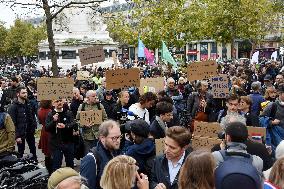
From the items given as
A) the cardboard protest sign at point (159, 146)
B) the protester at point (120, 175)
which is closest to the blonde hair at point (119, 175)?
the protester at point (120, 175)

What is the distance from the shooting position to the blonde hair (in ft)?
13.1

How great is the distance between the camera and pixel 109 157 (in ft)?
17.5

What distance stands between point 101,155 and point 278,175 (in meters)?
1.97

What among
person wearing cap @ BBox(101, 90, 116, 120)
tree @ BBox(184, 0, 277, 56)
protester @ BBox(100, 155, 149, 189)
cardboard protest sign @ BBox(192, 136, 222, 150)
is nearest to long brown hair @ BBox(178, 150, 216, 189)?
protester @ BBox(100, 155, 149, 189)

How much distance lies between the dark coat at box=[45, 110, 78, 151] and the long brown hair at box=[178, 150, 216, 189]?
16.5ft

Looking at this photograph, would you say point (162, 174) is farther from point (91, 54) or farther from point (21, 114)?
point (91, 54)

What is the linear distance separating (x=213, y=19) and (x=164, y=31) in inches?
440

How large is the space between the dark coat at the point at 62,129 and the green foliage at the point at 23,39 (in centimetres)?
5890

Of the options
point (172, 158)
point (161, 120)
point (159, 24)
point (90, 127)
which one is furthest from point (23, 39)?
point (172, 158)

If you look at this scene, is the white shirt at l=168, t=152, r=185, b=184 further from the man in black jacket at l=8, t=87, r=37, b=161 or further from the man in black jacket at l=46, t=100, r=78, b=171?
the man in black jacket at l=8, t=87, r=37, b=161

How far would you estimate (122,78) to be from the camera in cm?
1115

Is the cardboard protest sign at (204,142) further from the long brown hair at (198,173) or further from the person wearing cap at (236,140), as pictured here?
the long brown hair at (198,173)

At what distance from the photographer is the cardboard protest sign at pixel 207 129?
7.42 metres

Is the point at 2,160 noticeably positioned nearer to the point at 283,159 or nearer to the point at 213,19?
the point at 283,159
